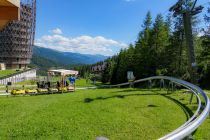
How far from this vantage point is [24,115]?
11336 millimetres

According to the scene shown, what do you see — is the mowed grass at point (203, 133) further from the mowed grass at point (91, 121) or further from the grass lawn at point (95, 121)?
the mowed grass at point (91, 121)

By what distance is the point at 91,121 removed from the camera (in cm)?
1032

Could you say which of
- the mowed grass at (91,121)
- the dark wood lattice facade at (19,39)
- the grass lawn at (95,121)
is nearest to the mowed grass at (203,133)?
the grass lawn at (95,121)

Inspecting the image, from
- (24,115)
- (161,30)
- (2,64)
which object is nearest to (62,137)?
(24,115)

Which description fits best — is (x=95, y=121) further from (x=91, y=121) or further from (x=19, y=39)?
(x=19, y=39)

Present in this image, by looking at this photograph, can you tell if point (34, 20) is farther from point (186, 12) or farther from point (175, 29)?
point (186, 12)

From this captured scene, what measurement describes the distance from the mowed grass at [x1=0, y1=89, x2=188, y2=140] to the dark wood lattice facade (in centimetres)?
12309

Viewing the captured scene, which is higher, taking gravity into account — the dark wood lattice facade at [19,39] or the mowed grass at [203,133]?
the dark wood lattice facade at [19,39]

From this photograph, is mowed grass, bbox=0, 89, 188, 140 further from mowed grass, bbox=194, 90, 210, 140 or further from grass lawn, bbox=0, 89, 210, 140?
mowed grass, bbox=194, 90, 210, 140

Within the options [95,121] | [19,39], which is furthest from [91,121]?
[19,39]

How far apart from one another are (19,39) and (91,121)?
132 meters

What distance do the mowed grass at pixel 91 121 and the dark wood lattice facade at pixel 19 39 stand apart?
123092 mm

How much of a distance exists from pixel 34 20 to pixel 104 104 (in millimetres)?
135230

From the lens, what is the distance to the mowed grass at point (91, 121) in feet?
29.8
